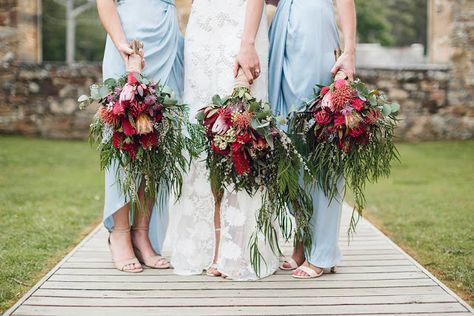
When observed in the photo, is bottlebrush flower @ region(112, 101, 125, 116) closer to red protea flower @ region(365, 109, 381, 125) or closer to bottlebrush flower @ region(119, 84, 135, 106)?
bottlebrush flower @ region(119, 84, 135, 106)

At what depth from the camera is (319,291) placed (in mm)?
3361

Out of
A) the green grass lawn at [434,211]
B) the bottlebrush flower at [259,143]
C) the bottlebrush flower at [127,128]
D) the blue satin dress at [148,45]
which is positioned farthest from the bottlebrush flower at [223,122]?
the green grass lawn at [434,211]

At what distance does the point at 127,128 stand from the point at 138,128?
6 cm

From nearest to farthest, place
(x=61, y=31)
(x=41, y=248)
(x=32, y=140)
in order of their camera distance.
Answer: (x=41, y=248) < (x=32, y=140) < (x=61, y=31)

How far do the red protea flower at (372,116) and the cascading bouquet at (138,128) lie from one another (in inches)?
36.9

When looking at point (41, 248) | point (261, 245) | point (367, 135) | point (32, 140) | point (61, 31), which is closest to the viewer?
point (367, 135)

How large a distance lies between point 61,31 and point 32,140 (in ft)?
85.7

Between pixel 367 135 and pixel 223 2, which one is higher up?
pixel 223 2

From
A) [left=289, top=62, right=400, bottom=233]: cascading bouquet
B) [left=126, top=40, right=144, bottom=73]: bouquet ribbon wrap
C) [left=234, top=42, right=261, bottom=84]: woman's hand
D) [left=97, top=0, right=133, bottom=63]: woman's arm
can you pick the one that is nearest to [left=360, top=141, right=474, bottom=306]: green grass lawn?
[left=289, top=62, right=400, bottom=233]: cascading bouquet

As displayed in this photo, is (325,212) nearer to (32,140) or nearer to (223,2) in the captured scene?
(223,2)

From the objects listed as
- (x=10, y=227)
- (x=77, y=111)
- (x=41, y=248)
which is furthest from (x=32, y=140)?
(x=41, y=248)

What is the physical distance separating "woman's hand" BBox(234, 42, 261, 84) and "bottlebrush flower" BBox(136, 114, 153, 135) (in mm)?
568

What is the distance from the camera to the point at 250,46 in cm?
→ 350

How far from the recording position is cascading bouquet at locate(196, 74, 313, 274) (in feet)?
10.5
